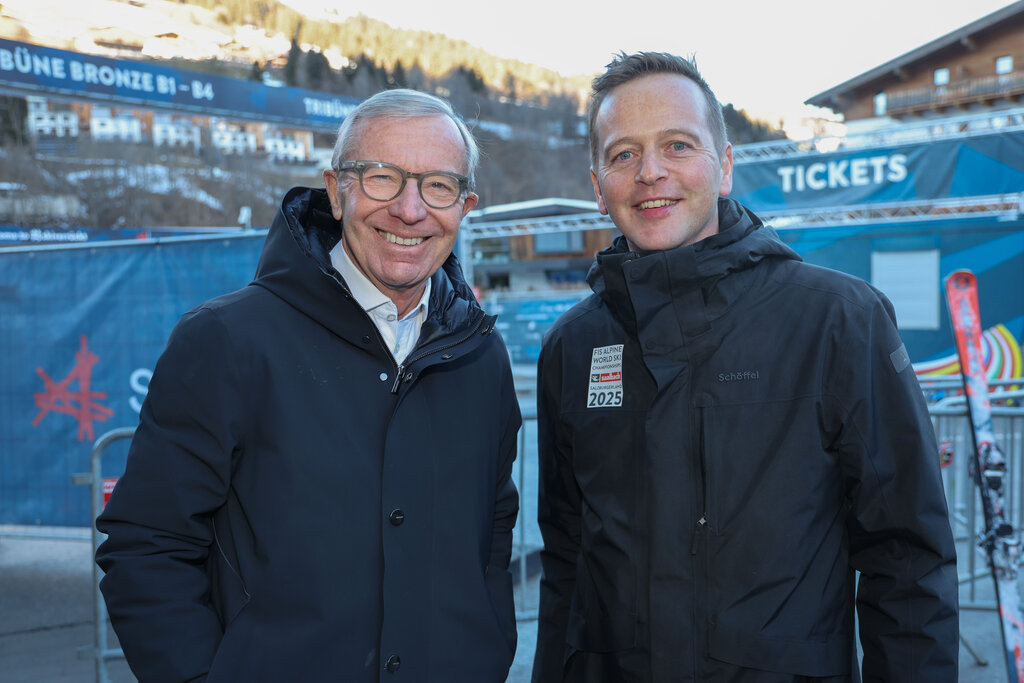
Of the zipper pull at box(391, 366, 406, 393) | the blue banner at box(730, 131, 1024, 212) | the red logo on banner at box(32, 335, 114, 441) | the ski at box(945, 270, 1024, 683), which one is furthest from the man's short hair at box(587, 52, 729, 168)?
the blue banner at box(730, 131, 1024, 212)

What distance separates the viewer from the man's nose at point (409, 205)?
1.76 meters

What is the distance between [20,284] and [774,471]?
→ 5.33m

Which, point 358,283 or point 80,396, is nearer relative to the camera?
point 358,283

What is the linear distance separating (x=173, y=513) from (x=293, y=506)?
23 centimetres

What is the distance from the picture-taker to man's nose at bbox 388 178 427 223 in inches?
69.4

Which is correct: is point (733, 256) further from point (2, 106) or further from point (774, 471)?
point (2, 106)

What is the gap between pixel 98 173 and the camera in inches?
1539

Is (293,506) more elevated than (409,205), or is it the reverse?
(409,205)

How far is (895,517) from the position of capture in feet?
5.20

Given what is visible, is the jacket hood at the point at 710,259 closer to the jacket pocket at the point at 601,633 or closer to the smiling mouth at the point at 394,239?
the smiling mouth at the point at 394,239

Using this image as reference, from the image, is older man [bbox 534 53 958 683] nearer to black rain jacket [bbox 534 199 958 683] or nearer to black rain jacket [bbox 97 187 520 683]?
black rain jacket [bbox 534 199 958 683]

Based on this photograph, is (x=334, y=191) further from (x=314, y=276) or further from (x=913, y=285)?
(x=913, y=285)

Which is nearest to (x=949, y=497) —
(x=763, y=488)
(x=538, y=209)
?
(x=763, y=488)

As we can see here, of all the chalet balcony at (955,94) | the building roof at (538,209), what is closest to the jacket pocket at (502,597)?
the chalet balcony at (955,94)
